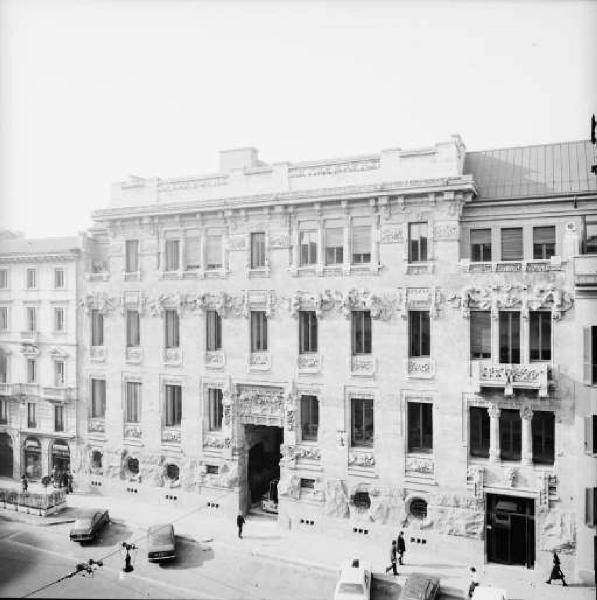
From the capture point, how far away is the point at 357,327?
32219mm

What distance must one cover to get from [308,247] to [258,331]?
5.83 m

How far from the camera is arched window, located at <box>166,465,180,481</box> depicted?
3656cm

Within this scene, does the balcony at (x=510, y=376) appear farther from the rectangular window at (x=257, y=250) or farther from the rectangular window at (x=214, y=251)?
the rectangular window at (x=214, y=251)

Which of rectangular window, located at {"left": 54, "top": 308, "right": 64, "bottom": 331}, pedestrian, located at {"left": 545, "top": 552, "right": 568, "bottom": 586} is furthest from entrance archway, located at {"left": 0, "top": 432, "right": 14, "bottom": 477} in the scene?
pedestrian, located at {"left": 545, "top": 552, "right": 568, "bottom": 586}

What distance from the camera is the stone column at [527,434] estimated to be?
92.7 ft

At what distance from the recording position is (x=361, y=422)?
105ft

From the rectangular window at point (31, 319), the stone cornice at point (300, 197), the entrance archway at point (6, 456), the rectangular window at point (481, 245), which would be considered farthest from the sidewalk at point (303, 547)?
the stone cornice at point (300, 197)

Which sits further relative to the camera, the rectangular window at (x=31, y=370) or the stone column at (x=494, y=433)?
the rectangular window at (x=31, y=370)

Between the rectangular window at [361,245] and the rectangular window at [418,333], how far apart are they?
3.87 metres

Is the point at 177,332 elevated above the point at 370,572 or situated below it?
above

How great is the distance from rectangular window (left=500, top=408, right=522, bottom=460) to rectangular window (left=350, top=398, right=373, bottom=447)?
680cm

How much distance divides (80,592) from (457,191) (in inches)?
1007

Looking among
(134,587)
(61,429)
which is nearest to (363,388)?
(134,587)

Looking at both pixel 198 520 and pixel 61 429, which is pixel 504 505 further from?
pixel 61 429
